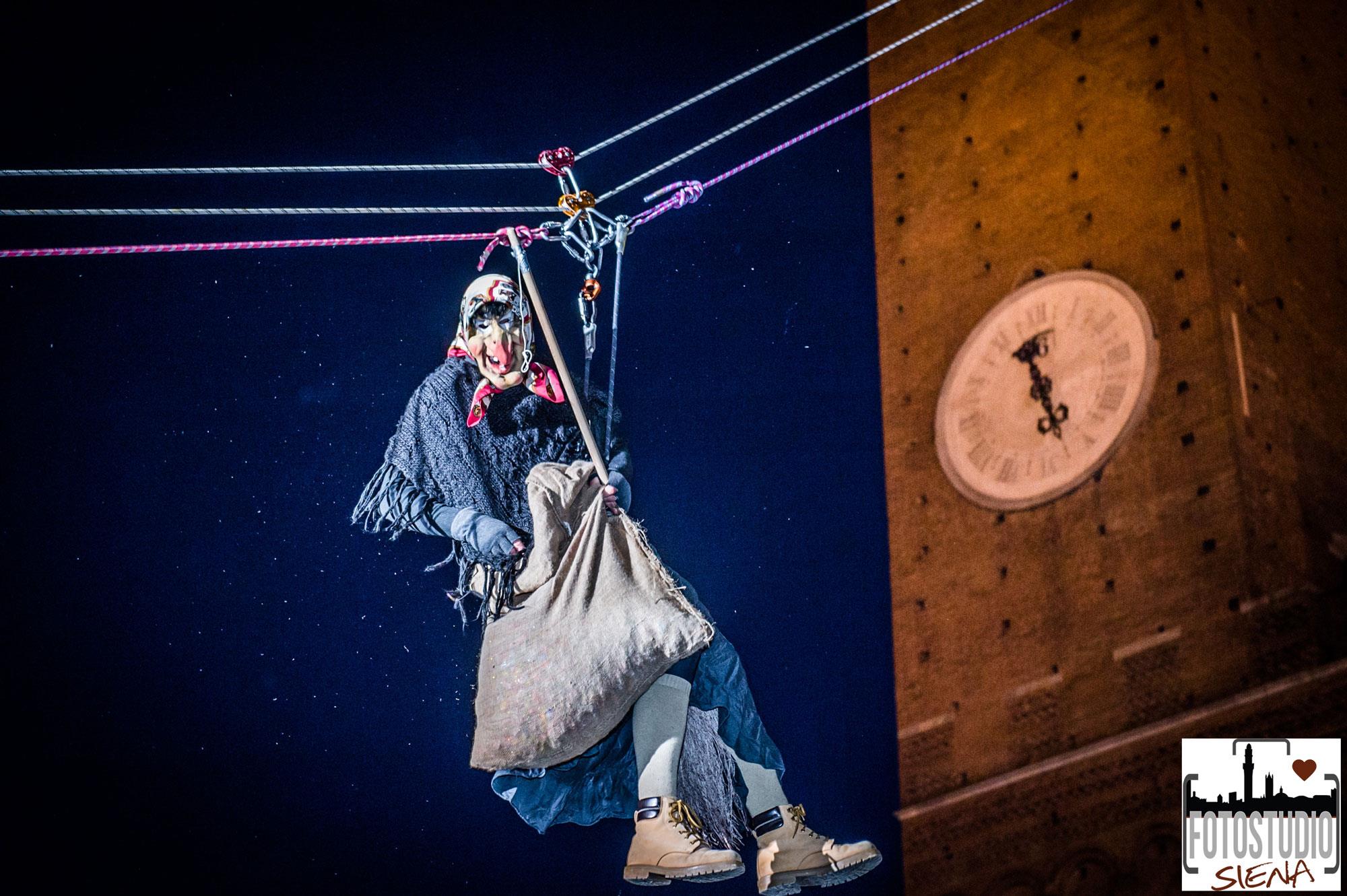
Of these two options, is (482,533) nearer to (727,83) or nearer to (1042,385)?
(727,83)

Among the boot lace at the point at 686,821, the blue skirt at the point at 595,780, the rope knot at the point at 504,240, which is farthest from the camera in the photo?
the rope knot at the point at 504,240

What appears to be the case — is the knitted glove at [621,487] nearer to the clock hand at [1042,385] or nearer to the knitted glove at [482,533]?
the knitted glove at [482,533]

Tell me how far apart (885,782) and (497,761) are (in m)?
1.09

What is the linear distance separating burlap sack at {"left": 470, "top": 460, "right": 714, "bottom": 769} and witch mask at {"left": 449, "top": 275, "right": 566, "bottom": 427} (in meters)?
0.25

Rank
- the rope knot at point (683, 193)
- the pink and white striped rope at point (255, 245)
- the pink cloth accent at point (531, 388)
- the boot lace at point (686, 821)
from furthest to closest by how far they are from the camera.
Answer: the rope knot at point (683, 193), the pink cloth accent at point (531, 388), the boot lace at point (686, 821), the pink and white striped rope at point (255, 245)

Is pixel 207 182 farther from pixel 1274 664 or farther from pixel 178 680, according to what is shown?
pixel 1274 664

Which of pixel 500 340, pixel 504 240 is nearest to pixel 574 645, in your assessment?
pixel 500 340

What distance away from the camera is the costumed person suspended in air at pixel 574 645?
9.13 ft

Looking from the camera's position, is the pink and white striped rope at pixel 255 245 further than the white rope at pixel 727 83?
No

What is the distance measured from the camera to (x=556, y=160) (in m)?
Result: 3.11

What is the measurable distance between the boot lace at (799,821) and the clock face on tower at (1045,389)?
1.05 m

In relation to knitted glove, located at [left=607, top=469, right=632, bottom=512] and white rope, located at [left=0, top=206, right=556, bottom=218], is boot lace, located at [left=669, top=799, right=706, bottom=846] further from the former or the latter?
white rope, located at [left=0, top=206, right=556, bottom=218]

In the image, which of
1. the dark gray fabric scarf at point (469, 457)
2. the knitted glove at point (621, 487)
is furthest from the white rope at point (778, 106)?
the knitted glove at point (621, 487)

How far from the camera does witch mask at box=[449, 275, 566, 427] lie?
306 cm
